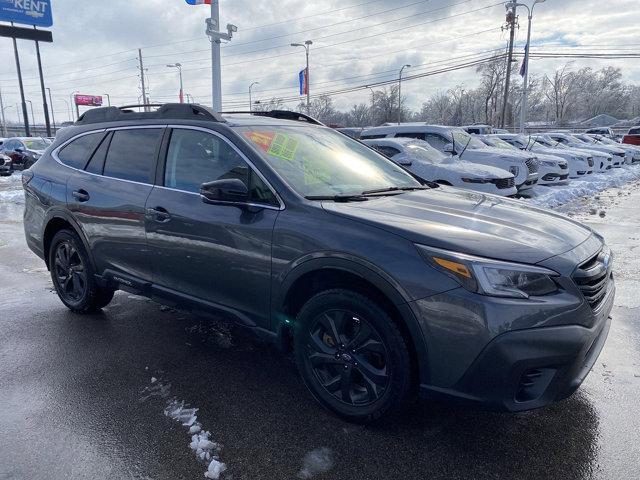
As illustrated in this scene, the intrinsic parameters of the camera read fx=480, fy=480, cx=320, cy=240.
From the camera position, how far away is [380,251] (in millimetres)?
2482

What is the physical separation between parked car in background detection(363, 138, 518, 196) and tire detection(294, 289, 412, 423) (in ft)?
22.5

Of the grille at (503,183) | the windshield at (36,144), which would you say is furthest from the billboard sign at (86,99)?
the grille at (503,183)

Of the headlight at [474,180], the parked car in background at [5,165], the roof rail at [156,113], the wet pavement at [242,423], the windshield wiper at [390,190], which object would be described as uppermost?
the roof rail at [156,113]

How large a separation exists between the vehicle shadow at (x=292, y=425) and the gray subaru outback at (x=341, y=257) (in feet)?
0.77

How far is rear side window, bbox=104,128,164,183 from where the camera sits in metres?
3.72

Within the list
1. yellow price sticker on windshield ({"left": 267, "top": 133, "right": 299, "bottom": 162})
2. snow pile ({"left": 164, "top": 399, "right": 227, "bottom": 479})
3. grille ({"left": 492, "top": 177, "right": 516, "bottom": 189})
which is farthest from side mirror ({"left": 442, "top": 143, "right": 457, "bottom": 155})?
snow pile ({"left": 164, "top": 399, "right": 227, "bottom": 479})

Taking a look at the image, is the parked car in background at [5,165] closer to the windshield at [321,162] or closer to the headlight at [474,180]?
the headlight at [474,180]

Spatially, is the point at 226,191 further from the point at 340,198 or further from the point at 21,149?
the point at 21,149

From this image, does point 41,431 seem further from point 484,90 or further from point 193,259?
point 484,90

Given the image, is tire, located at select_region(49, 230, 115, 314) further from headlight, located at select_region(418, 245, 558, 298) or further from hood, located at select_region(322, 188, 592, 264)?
headlight, located at select_region(418, 245, 558, 298)

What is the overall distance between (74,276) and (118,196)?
1.24 m

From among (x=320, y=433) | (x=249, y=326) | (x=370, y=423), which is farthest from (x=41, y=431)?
(x=370, y=423)

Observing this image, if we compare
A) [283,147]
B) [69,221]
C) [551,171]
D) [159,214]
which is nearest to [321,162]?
[283,147]

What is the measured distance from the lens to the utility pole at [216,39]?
44.1 ft
